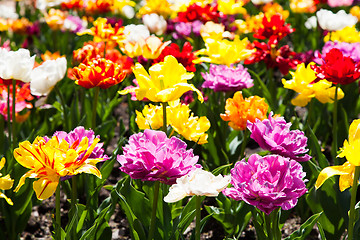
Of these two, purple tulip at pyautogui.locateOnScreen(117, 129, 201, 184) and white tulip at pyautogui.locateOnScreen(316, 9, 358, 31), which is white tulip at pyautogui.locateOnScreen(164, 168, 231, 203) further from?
white tulip at pyautogui.locateOnScreen(316, 9, 358, 31)

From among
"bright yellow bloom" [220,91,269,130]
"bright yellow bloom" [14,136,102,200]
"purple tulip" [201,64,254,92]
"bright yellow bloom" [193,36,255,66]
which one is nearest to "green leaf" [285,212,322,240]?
"bright yellow bloom" [220,91,269,130]

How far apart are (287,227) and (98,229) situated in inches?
38.6

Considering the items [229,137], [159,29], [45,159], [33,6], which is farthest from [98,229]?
[33,6]

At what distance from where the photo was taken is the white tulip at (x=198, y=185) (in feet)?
4.24

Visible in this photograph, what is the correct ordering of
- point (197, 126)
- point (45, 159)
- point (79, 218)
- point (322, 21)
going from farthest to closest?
point (322, 21), point (197, 126), point (79, 218), point (45, 159)

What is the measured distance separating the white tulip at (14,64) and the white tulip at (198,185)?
101 centimetres

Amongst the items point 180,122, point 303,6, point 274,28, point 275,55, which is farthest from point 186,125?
point 303,6

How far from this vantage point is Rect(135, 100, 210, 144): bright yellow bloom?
1.93 metres

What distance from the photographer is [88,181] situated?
2.21 meters

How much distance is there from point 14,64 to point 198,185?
109 centimetres

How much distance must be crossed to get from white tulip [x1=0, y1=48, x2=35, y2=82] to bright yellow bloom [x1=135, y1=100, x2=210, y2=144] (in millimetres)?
499

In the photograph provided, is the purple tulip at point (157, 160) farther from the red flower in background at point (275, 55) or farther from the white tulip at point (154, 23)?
the white tulip at point (154, 23)

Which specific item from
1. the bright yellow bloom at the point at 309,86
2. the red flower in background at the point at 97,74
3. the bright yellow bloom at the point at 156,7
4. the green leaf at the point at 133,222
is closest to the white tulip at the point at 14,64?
the red flower in background at the point at 97,74

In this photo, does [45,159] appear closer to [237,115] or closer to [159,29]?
[237,115]
